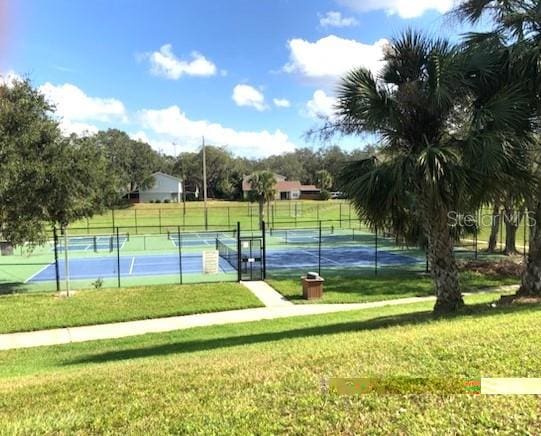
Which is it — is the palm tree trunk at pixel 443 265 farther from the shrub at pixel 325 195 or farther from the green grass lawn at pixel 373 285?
the shrub at pixel 325 195

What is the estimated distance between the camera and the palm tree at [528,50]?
9.84 metres

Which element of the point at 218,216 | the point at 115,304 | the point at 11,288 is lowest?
the point at 11,288

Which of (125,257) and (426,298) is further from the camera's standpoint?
(125,257)

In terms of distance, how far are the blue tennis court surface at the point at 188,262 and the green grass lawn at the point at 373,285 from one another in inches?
192

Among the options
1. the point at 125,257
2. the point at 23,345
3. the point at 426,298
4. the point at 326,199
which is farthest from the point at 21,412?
the point at 326,199

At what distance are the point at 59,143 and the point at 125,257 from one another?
14.7 m

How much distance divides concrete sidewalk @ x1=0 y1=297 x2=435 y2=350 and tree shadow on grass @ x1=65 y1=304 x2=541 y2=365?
1834mm

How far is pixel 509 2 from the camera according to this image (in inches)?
442

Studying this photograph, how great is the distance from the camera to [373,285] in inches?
705

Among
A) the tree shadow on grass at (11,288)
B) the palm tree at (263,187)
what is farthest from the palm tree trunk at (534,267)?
the palm tree at (263,187)

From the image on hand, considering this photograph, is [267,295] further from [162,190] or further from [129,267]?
[162,190]

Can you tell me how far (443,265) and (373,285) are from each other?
771cm

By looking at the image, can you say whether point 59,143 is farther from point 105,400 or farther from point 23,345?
point 105,400

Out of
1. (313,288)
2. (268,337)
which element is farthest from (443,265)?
(313,288)
